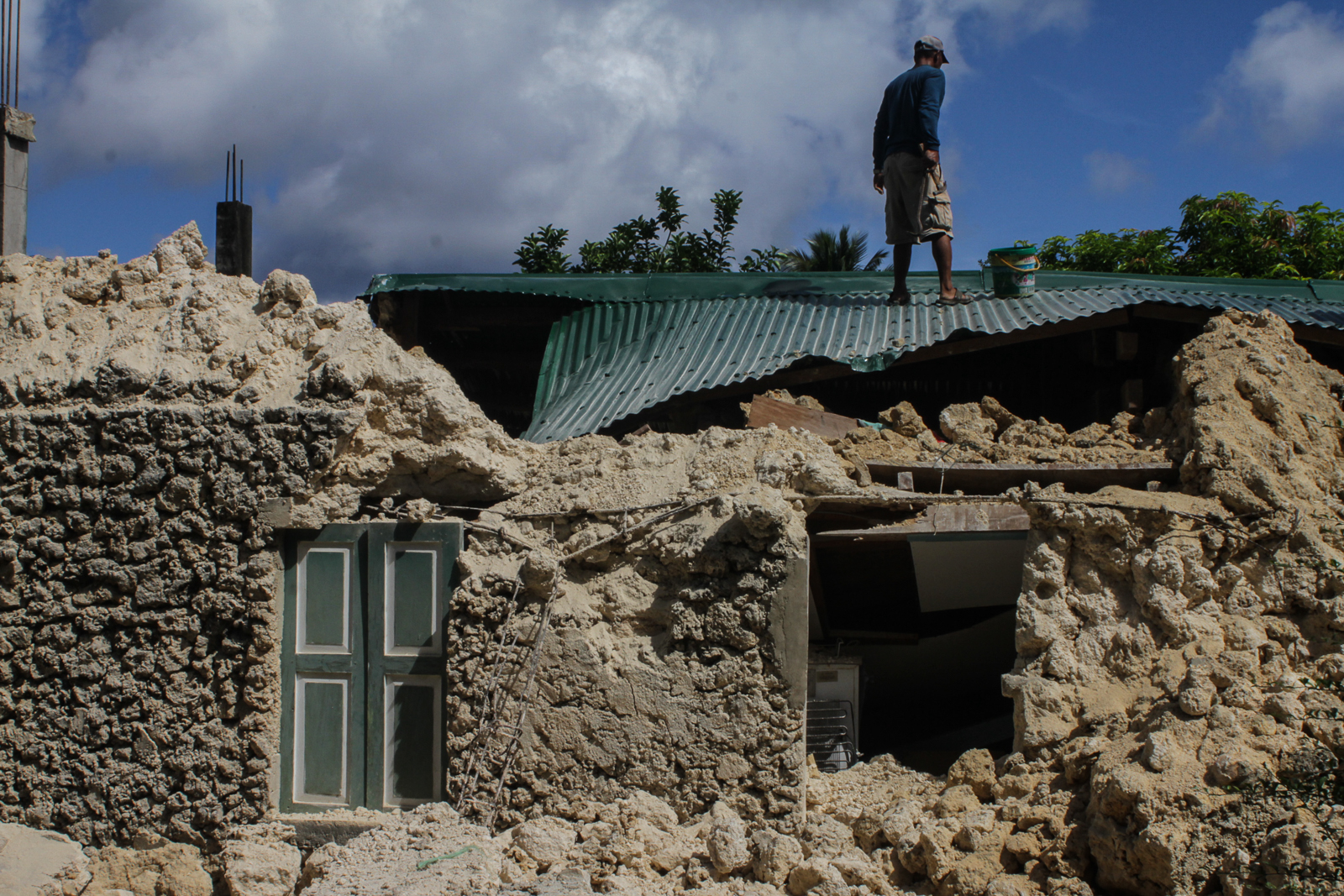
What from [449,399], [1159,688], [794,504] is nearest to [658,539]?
[794,504]

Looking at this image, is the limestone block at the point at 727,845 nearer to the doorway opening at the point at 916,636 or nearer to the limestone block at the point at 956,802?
the limestone block at the point at 956,802

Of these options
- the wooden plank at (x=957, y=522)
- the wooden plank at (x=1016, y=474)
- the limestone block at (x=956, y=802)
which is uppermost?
the wooden plank at (x=1016, y=474)

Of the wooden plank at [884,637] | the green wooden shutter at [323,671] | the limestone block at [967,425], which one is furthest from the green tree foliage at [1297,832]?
the green wooden shutter at [323,671]

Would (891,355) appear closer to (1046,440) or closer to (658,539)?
(1046,440)

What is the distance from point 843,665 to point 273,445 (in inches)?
133

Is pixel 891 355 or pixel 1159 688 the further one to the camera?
pixel 891 355

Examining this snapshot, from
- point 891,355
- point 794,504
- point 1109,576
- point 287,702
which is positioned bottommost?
point 287,702

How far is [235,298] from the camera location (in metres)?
5.57

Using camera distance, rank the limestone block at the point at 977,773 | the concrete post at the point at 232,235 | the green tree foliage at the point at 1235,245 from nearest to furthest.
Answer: the limestone block at the point at 977,773
the concrete post at the point at 232,235
the green tree foliage at the point at 1235,245

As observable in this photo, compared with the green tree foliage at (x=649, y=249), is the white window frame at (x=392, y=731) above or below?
below

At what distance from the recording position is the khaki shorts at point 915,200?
24.2ft

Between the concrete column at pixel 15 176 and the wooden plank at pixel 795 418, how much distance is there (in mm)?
5306

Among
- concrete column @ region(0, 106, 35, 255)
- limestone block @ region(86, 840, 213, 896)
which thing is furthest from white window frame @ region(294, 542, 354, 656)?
concrete column @ region(0, 106, 35, 255)

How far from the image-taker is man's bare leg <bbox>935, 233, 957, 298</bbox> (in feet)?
24.3
